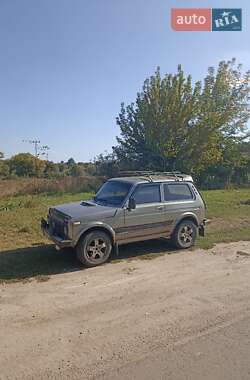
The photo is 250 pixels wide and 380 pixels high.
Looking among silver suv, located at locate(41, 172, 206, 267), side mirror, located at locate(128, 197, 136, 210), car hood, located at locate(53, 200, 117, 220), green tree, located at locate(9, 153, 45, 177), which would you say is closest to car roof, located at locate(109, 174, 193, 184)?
silver suv, located at locate(41, 172, 206, 267)

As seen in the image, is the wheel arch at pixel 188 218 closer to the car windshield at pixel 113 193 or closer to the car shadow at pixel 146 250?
the car shadow at pixel 146 250

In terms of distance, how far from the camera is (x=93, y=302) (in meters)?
4.41

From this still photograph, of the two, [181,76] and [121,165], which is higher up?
[181,76]

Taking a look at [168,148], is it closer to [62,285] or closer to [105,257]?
[105,257]

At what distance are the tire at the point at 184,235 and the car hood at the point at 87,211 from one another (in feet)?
5.83

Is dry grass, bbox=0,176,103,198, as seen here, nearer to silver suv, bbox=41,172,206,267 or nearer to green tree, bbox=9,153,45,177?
silver suv, bbox=41,172,206,267

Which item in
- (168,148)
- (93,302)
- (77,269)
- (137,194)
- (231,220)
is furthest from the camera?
(168,148)

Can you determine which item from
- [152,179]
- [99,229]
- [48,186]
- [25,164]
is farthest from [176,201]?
[25,164]

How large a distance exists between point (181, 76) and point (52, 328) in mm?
21464

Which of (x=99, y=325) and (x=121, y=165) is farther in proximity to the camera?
(x=121, y=165)

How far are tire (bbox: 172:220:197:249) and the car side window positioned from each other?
883mm

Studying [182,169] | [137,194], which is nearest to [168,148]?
[182,169]

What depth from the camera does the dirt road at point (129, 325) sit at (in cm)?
295

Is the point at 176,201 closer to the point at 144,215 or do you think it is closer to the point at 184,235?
the point at 184,235
